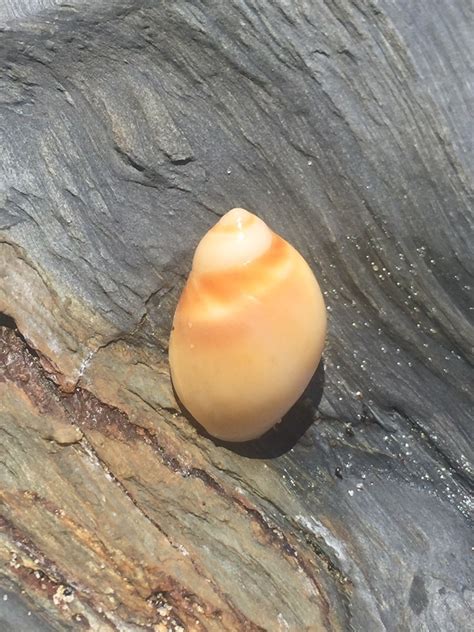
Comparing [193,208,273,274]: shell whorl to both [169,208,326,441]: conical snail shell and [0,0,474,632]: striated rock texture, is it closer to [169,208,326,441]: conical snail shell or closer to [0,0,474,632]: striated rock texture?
[169,208,326,441]: conical snail shell

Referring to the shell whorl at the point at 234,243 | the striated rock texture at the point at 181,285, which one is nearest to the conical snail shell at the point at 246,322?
the shell whorl at the point at 234,243

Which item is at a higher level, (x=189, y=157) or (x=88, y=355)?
(x=189, y=157)

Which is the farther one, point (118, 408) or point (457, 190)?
point (118, 408)

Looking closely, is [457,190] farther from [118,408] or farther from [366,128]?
[118,408]

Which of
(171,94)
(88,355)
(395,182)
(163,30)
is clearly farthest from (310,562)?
(163,30)

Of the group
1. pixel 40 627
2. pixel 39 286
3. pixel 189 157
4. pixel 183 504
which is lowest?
pixel 40 627

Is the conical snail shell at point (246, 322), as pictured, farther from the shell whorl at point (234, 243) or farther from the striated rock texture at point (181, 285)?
the striated rock texture at point (181, 285)
